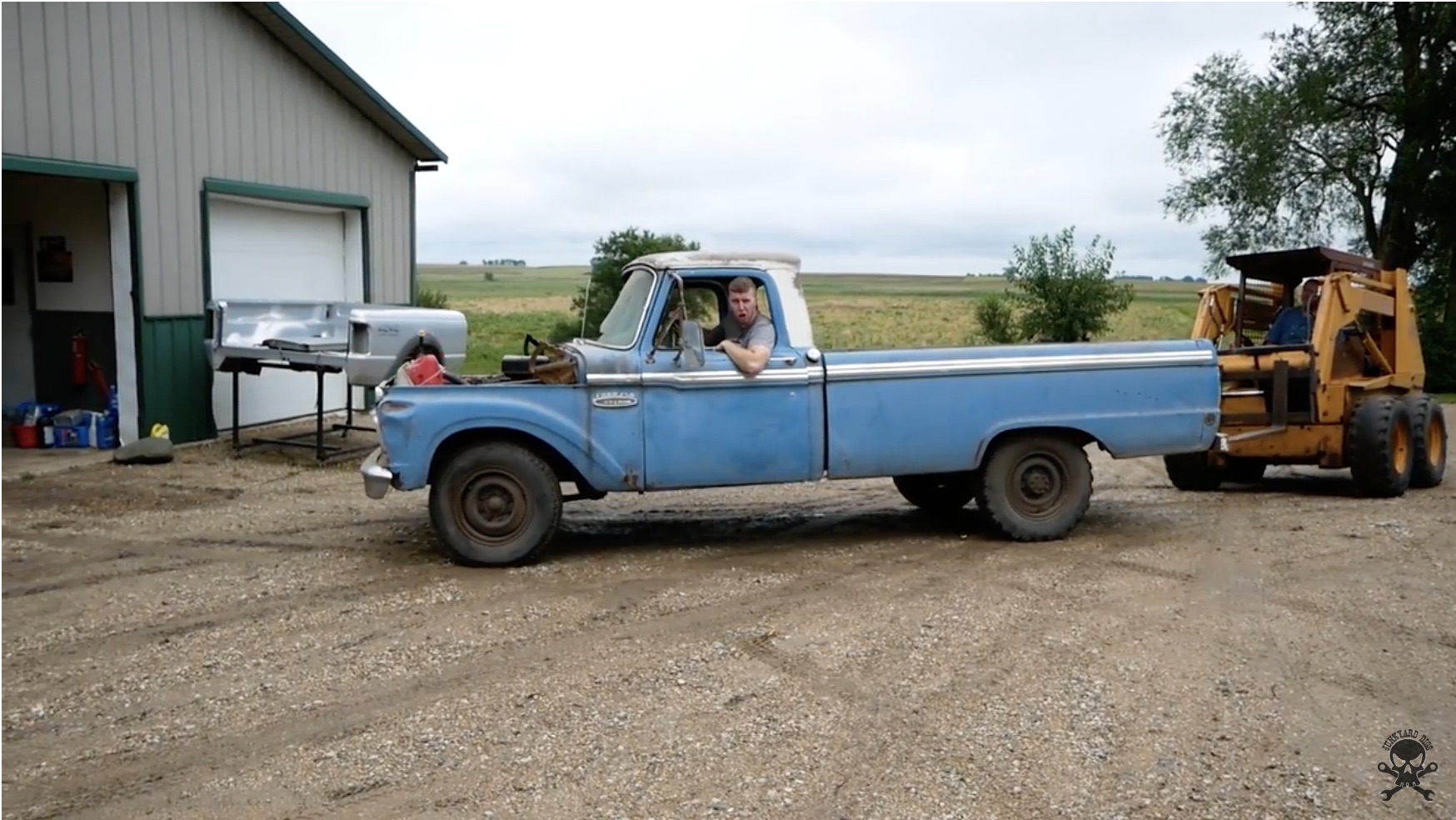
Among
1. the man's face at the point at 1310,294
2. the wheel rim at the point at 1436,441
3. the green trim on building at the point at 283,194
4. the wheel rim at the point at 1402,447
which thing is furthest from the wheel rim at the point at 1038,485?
the green trim on building at the point at 283,194

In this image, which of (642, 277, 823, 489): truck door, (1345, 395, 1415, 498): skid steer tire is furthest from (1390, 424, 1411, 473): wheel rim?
(642, 277, 823, 489): truck door

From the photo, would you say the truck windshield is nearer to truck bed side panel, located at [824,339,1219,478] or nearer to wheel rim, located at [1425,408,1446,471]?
truck bed side panel, located at [824,339,1219,478]

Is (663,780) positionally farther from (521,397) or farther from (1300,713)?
(521,397)

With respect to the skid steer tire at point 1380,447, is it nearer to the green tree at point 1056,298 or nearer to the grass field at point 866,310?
the grass field at point 866,310

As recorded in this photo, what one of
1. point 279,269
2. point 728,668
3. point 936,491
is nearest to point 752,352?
point 936,491

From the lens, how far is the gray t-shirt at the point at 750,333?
8195 millimetres

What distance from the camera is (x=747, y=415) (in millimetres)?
8102

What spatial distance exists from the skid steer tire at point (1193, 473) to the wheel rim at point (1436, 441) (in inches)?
74.7

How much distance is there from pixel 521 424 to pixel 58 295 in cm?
832

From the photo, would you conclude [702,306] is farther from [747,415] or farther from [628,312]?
[747,415]

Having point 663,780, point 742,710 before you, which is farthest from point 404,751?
point 742,710

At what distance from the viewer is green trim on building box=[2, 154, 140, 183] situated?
35.6 feet

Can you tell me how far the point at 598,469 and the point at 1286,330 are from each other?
273 inches

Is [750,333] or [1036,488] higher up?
[750,333]
